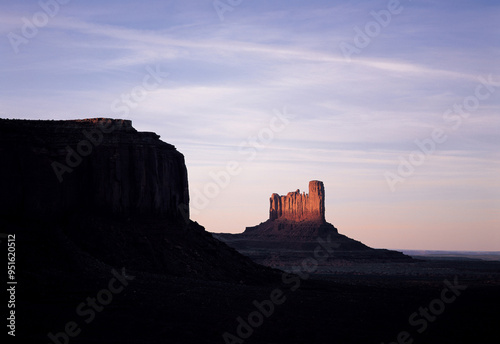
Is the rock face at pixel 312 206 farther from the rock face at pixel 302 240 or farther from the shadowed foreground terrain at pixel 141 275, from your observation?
the shadowed foreground terrain at pixel 141 275

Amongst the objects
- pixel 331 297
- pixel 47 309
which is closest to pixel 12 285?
pixel 47 309

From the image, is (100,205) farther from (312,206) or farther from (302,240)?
(312,206)

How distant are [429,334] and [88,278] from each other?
22.2 meters

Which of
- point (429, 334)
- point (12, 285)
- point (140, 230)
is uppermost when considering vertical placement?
point (140, 230)

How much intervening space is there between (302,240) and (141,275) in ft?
415

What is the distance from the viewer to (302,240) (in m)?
176

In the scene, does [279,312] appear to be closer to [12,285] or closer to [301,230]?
[12,285]

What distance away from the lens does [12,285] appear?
43500mm

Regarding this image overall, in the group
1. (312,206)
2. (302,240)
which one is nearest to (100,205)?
(302,240)

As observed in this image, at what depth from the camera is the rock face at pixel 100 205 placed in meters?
53.5

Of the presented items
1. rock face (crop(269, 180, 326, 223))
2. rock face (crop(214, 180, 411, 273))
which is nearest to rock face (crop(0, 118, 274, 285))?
rock face (crop(214, 180, 411, 273))

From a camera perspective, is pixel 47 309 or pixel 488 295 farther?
pixel 488 295

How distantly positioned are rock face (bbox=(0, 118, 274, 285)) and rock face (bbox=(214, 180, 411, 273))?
7875 centimetres

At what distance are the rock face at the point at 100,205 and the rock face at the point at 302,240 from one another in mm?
78745
